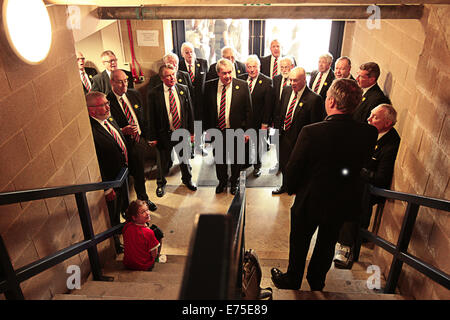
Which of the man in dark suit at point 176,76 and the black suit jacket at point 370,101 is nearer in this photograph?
the black suit jacket at point 370,101

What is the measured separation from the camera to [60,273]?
7.34 ft

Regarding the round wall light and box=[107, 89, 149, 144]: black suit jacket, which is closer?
the round wall light

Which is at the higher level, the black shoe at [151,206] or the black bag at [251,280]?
the black bag at [251,280]

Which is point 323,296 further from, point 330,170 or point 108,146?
point 108,146

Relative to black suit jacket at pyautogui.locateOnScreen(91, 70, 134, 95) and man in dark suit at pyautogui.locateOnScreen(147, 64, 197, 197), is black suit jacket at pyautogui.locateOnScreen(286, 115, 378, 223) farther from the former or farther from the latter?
black suit jacket at pyautogui.locateOnScreen(91, 70, 134, 95)

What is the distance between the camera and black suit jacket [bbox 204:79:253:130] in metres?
3.90

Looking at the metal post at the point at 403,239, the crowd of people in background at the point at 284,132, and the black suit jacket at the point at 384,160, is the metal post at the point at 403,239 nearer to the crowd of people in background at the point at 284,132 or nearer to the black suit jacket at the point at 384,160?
the crowd of people in background at the point at 284,132

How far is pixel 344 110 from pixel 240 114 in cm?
210

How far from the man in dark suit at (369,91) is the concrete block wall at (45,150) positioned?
2.70 meters

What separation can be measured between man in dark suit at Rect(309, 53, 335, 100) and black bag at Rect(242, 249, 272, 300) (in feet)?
10.1

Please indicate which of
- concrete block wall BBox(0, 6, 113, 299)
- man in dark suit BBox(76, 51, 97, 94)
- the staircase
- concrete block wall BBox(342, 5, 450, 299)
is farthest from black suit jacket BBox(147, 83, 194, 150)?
concrete block wall BBox(342, 5, 450, 299)

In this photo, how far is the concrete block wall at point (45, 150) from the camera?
174 centimetres

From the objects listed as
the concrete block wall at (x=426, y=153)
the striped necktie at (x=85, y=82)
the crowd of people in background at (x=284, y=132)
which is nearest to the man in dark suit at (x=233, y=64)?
the crowd of people in background at (x=284, y=132)

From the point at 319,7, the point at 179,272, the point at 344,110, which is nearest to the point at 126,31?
the point at 319,7
